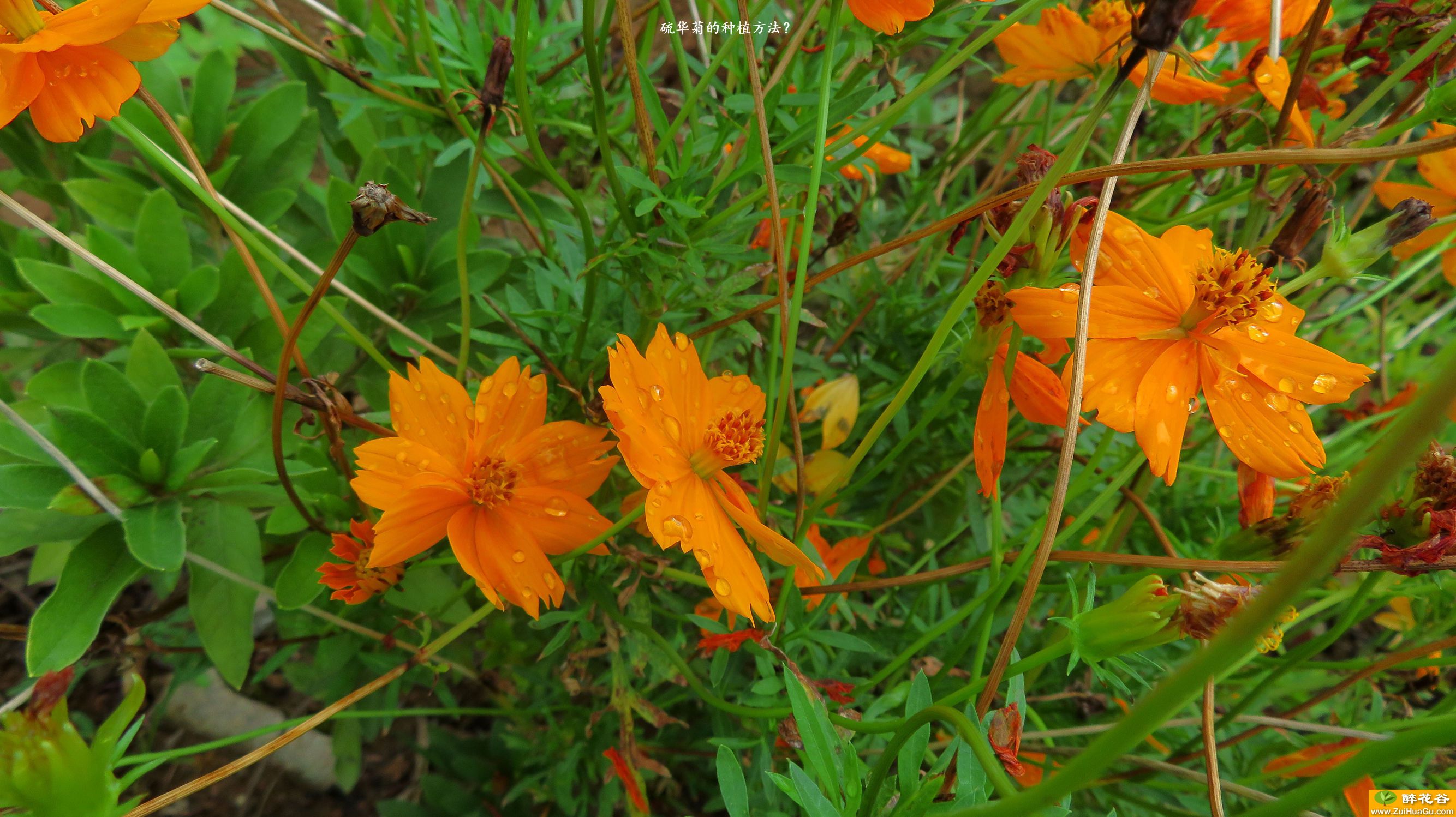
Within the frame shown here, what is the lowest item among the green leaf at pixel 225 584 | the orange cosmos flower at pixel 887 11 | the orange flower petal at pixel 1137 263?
the green leaf at pixel 225 584

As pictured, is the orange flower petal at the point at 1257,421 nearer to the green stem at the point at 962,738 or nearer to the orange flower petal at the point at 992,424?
the orange flower petal at the point at 992,424

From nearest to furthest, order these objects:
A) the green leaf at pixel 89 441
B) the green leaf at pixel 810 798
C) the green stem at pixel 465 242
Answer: the green leaf at pixel 810 798
the green stem at pixel 465 242
the green leaf at pixel 89 441

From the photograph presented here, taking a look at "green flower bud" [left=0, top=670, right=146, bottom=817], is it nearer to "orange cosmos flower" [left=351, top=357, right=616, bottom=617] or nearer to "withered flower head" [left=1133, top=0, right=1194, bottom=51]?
"orange cosmos flower" [left=351, top=357, right=616, bottom=617]

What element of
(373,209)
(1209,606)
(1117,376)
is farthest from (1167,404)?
(373,209)

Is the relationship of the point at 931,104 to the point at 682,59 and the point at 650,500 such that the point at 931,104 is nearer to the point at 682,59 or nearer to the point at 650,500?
the point at 682,59

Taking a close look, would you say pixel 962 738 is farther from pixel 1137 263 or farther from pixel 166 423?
pixel 166 423

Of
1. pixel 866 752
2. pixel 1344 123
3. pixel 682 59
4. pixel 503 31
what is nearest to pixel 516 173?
pixel 503 31

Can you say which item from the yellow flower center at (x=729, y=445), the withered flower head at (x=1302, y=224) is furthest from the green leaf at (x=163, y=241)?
the withered flower head at (x=1302, y=224)
